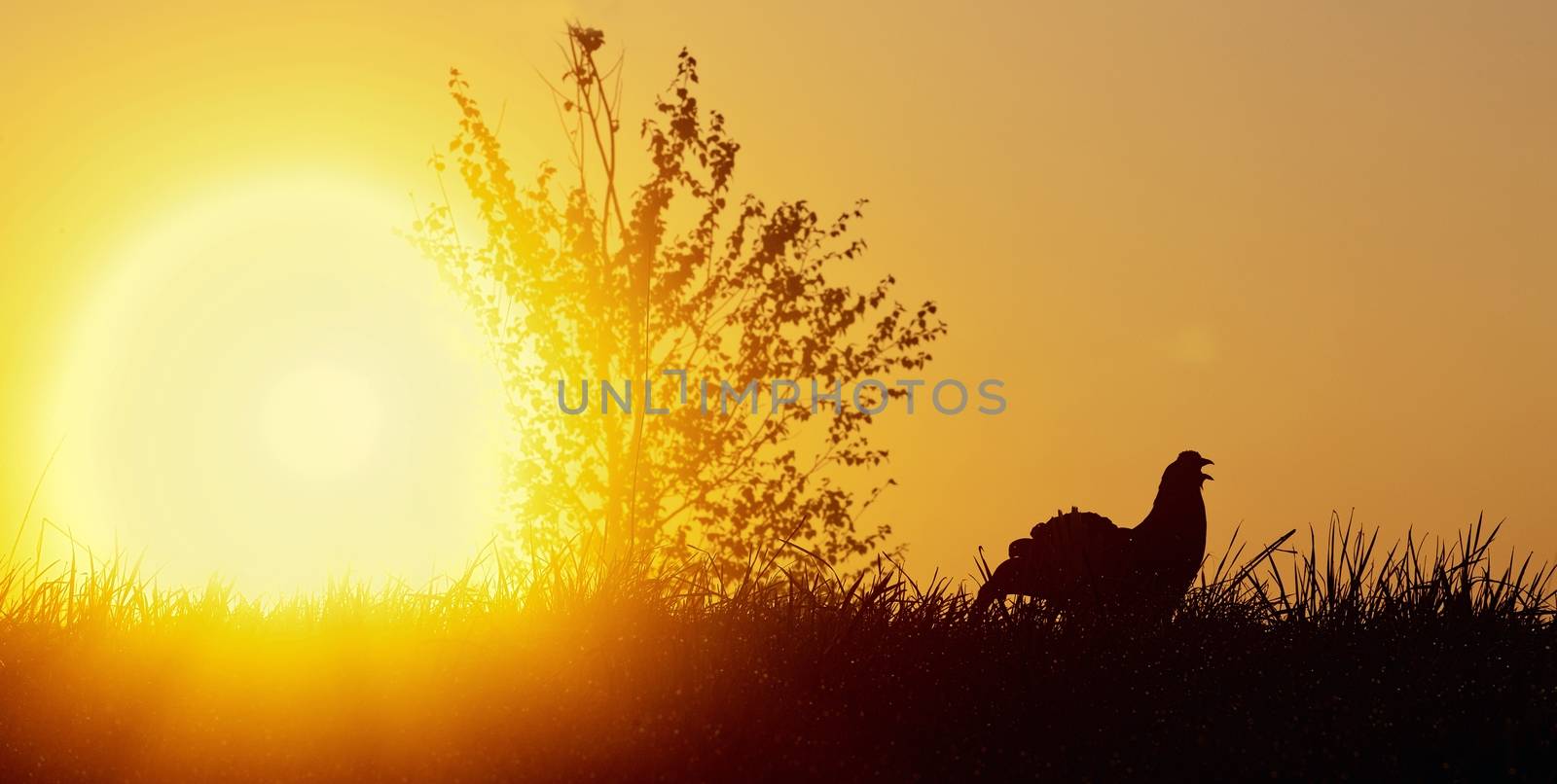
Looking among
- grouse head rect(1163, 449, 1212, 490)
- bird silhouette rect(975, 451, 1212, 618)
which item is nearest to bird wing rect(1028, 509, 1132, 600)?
bird silhouette rect(975, 451, 1212, 618)

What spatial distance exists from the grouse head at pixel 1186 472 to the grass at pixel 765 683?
62cm

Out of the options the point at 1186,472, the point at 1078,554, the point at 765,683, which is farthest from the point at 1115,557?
the point at 765,683

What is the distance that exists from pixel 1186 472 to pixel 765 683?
3645 mm

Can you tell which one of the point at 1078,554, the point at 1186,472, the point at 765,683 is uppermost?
the point at 1186,472

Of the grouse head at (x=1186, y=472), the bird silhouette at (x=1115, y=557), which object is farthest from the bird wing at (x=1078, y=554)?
the grouse head at (x=1186, y=472)

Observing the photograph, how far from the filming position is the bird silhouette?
29.7ft

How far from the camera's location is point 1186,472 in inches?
381

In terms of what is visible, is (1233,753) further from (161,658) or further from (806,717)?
(161,658)

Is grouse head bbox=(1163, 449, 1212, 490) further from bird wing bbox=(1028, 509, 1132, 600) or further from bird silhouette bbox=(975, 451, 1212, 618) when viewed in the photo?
bird wing bbox=(1028, 509, 1132, 600)

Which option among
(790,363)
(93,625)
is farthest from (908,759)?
(790,363)

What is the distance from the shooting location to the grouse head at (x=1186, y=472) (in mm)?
9594

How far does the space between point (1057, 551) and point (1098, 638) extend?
1161 millimetres

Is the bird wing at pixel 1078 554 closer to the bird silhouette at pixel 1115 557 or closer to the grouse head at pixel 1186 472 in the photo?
the bird silhouette at pixel 1115 557

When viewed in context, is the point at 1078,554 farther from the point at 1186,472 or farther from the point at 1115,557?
the point at 1186,472
